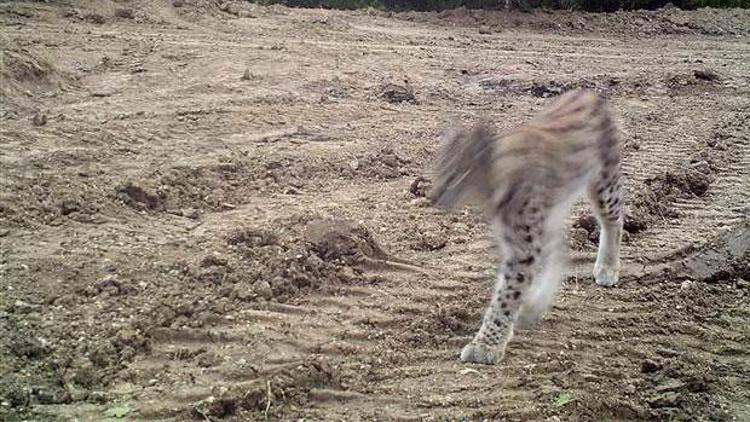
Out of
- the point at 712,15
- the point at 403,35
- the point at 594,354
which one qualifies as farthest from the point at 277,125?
the point at 712,15

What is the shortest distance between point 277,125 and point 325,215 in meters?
2.83

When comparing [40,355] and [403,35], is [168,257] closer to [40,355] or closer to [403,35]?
[40,355]

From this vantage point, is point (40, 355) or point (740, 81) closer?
point (40, 355)

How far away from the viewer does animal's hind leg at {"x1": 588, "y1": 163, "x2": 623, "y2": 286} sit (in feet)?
22.2

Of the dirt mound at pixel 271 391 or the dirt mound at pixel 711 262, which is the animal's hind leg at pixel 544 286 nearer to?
the dirt mound at pixel 711 262

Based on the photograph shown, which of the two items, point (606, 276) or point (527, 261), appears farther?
point (606, 276)

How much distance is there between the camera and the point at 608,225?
6902 millimetres

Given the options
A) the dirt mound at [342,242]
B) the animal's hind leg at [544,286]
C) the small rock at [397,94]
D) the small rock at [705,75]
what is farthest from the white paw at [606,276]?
the small rock at [705,75]

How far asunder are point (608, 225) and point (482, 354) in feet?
7.21

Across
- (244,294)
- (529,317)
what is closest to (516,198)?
(529,317)

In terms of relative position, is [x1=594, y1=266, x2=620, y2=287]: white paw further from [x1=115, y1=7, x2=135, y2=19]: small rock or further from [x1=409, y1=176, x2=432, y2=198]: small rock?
[x1=115, y1=7, x2=135, y2=19]: small rock

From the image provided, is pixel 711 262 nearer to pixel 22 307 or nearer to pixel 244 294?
Result: pixel 244 294

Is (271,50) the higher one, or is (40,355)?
(271,50)

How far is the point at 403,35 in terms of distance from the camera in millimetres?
16016
